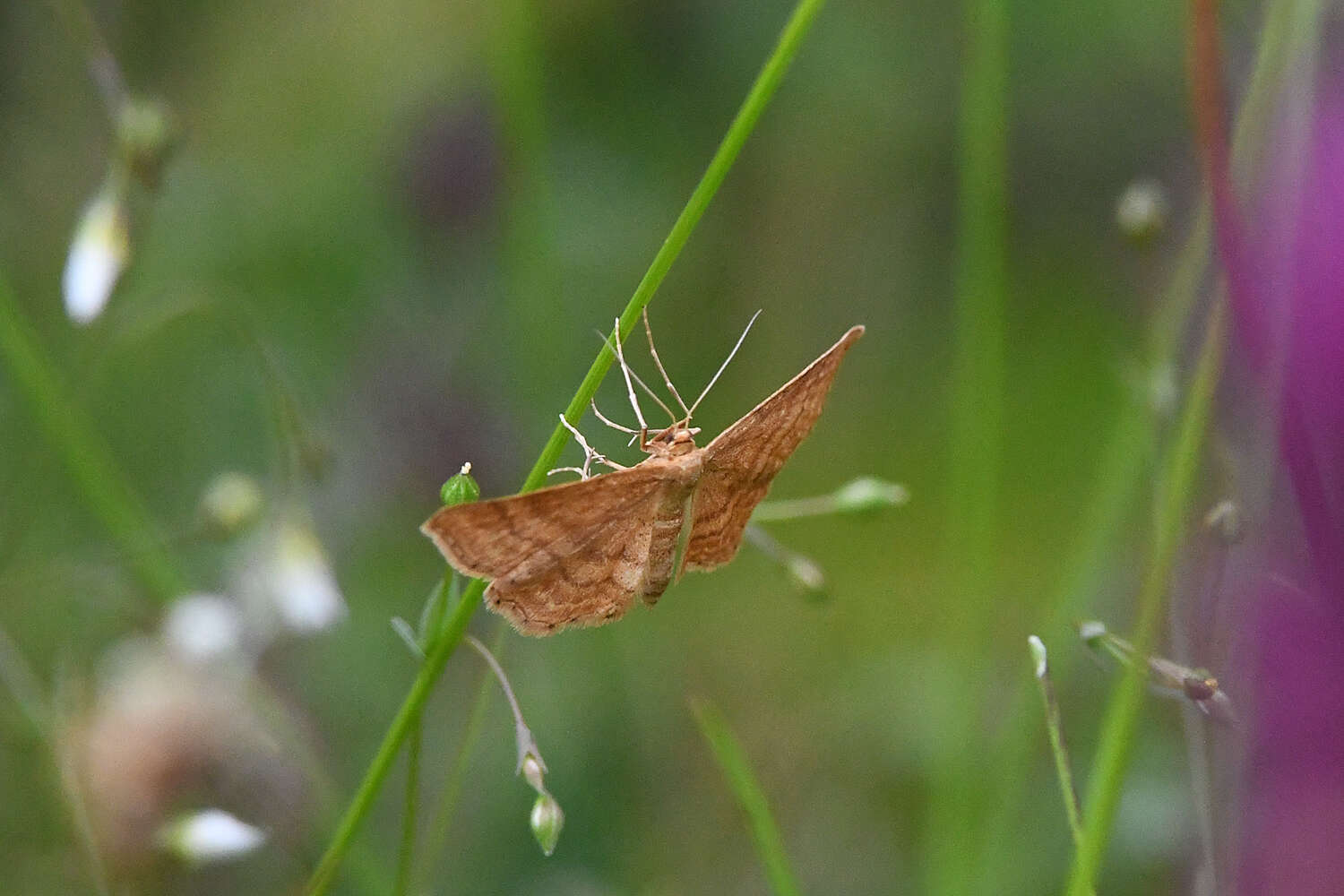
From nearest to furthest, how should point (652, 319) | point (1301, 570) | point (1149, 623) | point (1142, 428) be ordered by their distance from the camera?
1. point (1301, 570)
2. point (1149, 623)
3. point (1142, 428)
4. point (652, 319)

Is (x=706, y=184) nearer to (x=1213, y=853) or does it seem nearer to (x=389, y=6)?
(x=1213, y=853)

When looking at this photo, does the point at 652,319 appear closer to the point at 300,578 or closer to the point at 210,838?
the point at 300,578

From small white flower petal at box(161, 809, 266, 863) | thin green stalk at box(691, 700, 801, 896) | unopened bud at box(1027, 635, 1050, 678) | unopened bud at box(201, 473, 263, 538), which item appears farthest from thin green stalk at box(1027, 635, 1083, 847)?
unopened bud at box(201, 473, 263, 538)

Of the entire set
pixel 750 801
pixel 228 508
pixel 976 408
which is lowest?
pixel 750 801

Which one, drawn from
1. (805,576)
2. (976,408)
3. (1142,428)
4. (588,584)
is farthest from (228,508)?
(1142,428)

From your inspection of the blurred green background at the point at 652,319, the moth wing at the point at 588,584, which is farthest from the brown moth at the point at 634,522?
the blurred green background at the point at 652,319

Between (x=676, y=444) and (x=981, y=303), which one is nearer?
(x=676, y=444)

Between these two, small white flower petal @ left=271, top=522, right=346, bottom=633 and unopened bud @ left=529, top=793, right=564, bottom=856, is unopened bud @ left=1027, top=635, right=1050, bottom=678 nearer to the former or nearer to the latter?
unopened bud @ left=529, top=793, right=564, bottom=856

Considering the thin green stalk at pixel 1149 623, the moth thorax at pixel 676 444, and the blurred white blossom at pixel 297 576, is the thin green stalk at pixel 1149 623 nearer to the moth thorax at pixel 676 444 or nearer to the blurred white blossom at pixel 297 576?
the moth thorax at pixel 676 444
